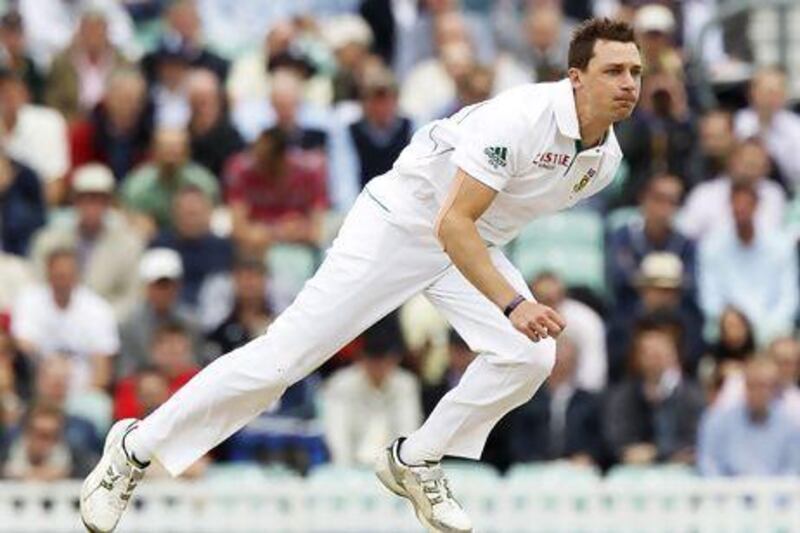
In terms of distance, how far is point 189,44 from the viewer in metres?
17.6

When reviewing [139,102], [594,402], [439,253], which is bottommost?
[594,402]

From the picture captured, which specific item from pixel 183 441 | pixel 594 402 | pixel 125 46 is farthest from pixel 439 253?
pixel 125 46

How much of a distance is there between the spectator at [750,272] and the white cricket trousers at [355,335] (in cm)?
526

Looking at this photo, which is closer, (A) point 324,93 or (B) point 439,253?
(B) point 439,253

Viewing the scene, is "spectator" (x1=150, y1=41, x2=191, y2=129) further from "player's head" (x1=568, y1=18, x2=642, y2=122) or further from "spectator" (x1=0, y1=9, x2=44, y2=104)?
"player's head" (x1=568, y1=18, x2=642, y2=122)

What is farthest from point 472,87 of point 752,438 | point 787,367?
point 752,438

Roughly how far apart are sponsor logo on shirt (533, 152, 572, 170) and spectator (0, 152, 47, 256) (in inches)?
250

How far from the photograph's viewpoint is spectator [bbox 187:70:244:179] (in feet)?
54.9

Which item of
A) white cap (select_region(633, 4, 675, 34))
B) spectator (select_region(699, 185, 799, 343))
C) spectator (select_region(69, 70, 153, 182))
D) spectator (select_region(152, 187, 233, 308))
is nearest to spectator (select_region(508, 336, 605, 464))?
spectator (select_region(699, 185, 799, 343))

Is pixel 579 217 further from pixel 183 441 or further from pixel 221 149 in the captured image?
pixel 183 441

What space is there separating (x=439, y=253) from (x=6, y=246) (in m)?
5.97

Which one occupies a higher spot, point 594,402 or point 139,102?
point 139,102

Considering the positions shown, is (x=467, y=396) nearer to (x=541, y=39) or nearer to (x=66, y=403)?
(x=66, y=403)

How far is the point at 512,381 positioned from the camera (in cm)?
1040
